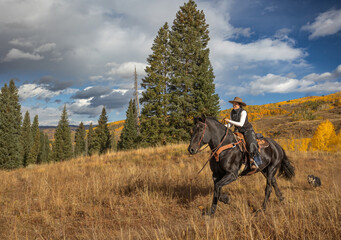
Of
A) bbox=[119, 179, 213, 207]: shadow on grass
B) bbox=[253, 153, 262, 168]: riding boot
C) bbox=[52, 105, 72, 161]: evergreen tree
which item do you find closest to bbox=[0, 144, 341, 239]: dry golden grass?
bbox=[119, 179, 213, 207]: shadow on grass

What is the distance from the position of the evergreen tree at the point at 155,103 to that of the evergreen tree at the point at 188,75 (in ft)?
3.54

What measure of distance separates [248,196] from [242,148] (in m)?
2.31

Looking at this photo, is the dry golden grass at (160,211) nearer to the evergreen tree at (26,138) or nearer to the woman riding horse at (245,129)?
the woman riding horse at (245,129)

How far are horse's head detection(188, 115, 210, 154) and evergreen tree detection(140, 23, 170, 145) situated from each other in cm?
1886

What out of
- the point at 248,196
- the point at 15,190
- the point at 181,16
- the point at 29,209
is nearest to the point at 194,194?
the point at 248,196

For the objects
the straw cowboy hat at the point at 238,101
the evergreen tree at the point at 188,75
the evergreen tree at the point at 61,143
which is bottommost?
the evergreen tree at the point at 61,143

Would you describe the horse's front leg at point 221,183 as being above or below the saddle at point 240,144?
below

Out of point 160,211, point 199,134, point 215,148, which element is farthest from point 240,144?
point 160,211

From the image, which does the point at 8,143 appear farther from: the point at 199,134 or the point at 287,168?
the point at 287,168

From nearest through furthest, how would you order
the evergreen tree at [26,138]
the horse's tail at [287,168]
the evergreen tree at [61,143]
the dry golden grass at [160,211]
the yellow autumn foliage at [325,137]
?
1. the dry golden grass at [160,211]
2. the horse's tail at [287,168]
3. the yellow autumn foliage at [325,137]
4. the evergreen tree at [61,143]
5. the evergreen tree at [26,138]

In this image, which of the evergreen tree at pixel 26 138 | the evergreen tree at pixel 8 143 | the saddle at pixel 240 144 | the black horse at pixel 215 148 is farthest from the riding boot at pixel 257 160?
the evergreen tree at pixel 26 138

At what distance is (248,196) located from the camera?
6.78 m

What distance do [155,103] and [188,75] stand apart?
5.90 metres

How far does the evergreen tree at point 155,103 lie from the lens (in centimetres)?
2412
